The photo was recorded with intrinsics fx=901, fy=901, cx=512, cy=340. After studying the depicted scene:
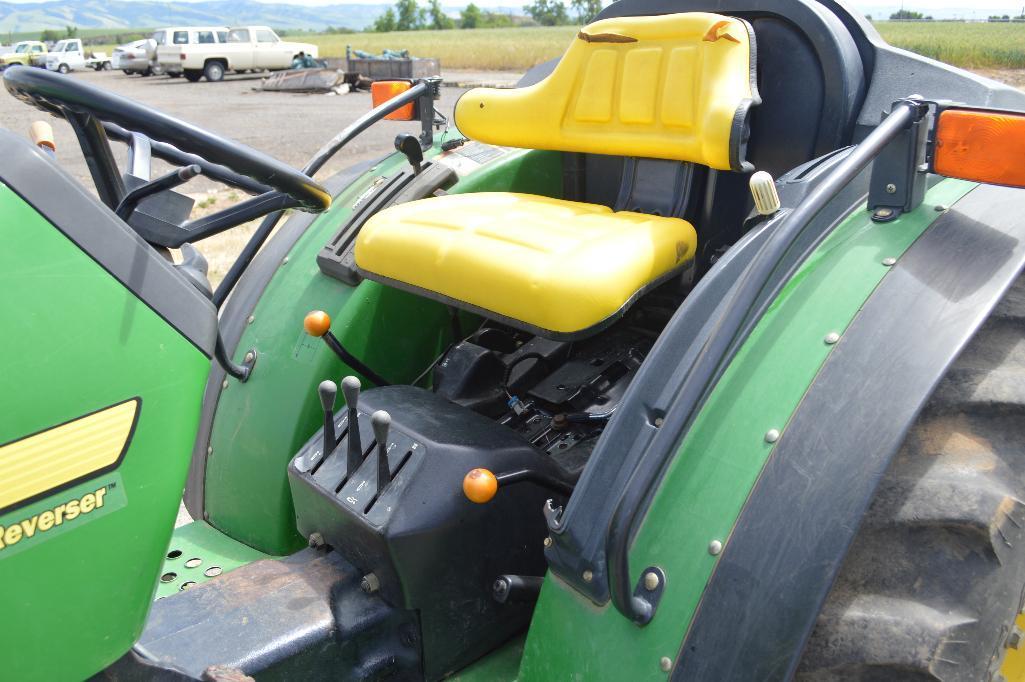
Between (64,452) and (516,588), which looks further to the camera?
(516,588)

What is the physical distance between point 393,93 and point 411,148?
0.38 meters

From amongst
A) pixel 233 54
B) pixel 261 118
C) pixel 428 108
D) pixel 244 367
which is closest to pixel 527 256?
pixel 244 367

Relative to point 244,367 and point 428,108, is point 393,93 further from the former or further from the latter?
point 244,367

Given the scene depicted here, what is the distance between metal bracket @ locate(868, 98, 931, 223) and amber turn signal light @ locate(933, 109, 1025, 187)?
3 centimetres

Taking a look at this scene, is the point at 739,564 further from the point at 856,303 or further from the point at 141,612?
the point at 141,612

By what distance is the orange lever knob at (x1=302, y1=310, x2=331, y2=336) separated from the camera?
1.93 m

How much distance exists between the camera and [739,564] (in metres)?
1.13

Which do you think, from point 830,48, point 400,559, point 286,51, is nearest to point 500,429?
point 400,559

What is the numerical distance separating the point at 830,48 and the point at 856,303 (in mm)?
826

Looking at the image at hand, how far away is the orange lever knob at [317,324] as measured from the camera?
1.93 meters

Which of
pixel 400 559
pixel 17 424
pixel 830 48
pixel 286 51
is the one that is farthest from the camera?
pixel 286 51

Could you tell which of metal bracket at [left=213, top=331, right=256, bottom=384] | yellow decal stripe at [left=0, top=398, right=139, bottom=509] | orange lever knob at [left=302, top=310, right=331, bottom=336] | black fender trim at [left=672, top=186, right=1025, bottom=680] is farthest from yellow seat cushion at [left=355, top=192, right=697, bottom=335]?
yellow decal stripe at [left=0, top=398, right=139, bottom=509]

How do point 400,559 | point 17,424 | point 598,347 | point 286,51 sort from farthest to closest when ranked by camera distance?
point 286,51
point 598,347
point 400,559
point 17,424

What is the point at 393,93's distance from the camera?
97.7 inches
